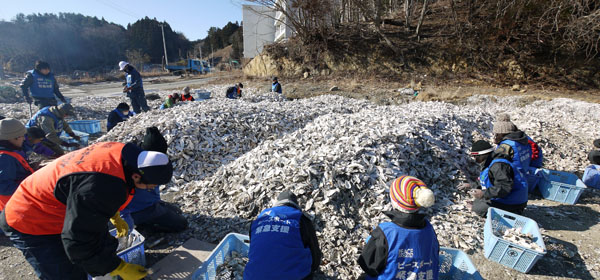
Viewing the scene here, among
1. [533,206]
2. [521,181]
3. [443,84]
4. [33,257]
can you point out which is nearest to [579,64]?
[443,84]

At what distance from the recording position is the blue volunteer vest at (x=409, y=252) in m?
1.78

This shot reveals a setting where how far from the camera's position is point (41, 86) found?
6262 millimetres

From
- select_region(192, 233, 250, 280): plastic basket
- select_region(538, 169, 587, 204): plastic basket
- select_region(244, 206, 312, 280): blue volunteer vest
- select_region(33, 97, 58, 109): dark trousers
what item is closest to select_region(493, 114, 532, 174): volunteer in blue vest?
select_region(538, 169, 587, 204): plastic basket

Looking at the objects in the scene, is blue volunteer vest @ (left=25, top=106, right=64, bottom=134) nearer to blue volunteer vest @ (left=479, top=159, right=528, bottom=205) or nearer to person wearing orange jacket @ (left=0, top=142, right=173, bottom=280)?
person wearing orange jacket @ (left=0, top=142, right=173, bottom=280)

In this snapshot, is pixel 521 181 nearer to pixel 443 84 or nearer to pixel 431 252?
pixel 431 252

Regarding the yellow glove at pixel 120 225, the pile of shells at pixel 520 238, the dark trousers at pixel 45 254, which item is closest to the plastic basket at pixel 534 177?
the pile of shells at pixel 520 238

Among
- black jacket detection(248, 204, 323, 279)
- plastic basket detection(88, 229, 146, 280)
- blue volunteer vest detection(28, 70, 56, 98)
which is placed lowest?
plastic basket detection(88, 229, 146, 280)

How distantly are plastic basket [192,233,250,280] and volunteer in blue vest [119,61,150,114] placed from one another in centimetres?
714

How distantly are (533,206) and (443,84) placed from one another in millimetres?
10831

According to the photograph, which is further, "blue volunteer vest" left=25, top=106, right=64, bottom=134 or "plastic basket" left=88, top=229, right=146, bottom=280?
"blue volunteer vest" left=25, top=106, right=64, bottom=134

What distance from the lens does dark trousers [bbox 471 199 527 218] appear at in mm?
3088

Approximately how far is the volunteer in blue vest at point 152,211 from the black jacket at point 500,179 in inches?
149

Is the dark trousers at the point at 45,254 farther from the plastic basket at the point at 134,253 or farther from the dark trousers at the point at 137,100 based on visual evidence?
the dark trousers at the point at 137,100

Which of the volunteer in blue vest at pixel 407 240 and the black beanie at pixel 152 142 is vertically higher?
the black beanie at pixel 152 142
